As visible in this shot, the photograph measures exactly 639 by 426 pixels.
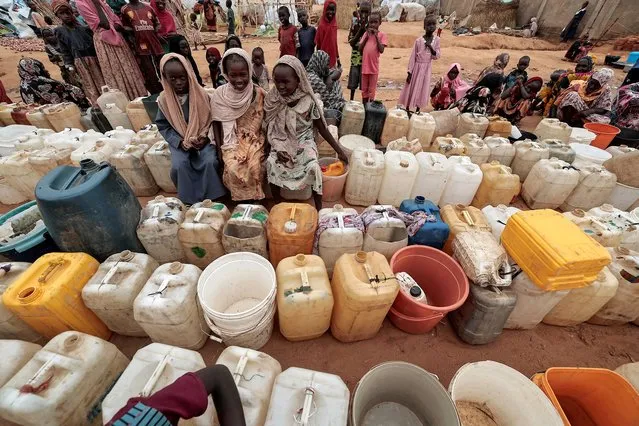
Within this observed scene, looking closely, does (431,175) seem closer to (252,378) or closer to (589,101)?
(252,378)

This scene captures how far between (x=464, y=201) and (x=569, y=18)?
15.8m

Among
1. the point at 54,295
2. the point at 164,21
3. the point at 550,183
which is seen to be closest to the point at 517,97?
the point at 550,183

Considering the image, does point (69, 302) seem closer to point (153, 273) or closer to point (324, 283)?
point (153, 273)

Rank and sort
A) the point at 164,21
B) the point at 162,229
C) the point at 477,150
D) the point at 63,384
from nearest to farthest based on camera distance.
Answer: the point at 63,384
the point at 162,229
the point at 477,150
the point at 164,21

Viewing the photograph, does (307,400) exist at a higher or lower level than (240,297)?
higher

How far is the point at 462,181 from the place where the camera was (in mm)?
3143

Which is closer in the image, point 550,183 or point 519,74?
point 550,183

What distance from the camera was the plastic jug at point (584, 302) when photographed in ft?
7.07

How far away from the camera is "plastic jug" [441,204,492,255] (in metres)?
2.42

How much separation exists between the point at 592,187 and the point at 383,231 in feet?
9.73

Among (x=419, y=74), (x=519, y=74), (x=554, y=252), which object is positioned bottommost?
(x=554, y=252)

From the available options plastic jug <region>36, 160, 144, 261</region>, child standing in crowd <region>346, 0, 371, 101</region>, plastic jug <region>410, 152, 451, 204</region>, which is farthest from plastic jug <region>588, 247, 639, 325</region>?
child standing in crowd <region>346, 0, 371, 101</region>

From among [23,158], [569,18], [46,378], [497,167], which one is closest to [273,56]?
[23,158]

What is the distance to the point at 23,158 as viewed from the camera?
333 cm
